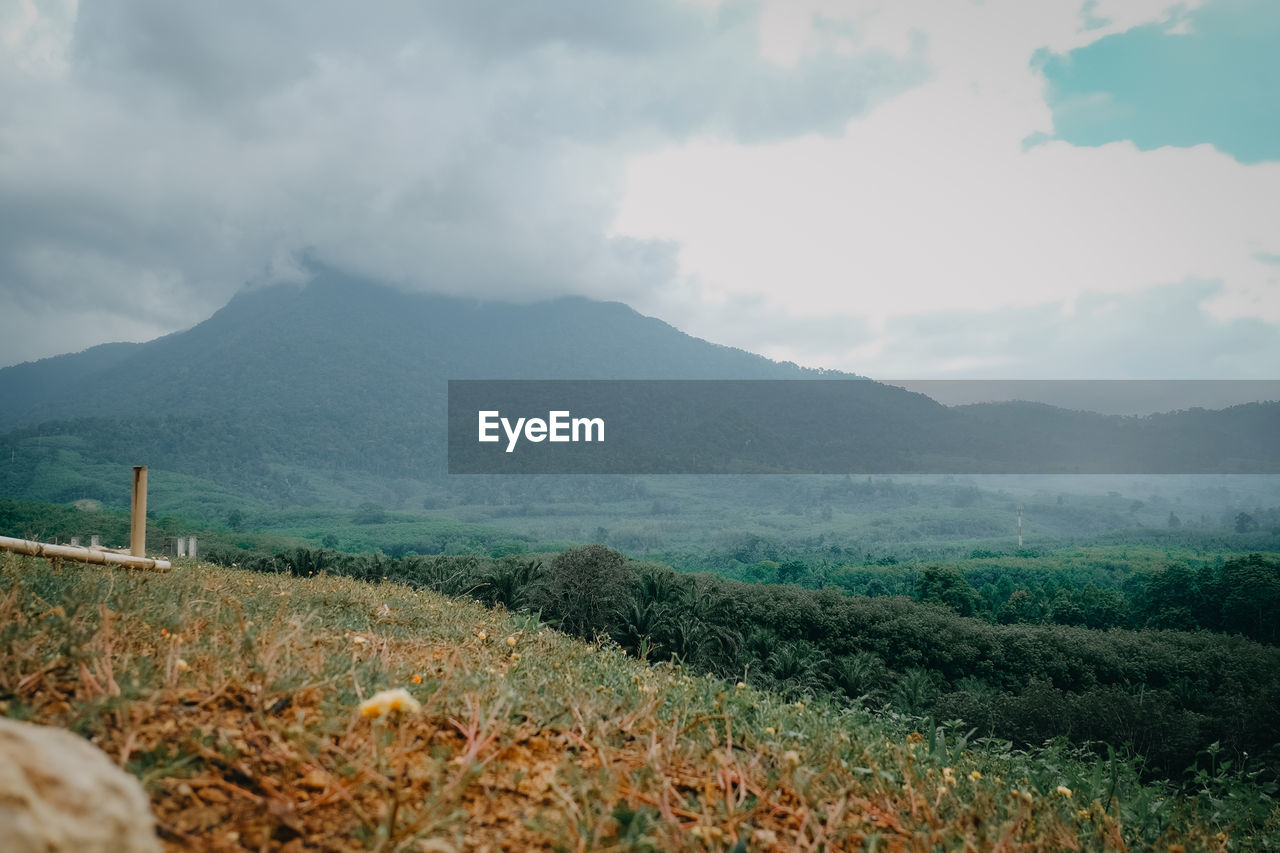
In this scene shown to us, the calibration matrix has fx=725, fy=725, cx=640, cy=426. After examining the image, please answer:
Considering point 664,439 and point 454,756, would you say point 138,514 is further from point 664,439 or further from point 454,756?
point 664,439

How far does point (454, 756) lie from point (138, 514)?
3970 millimetres

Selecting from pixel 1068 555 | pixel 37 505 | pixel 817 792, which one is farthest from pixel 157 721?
pixel 1068 555

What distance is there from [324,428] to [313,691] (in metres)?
199

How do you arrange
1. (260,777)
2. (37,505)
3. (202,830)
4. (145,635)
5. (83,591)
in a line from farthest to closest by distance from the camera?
(37,505) → (83,591) → (145,635) → (260,777) → (202,830)

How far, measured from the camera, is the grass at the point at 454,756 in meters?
1.91

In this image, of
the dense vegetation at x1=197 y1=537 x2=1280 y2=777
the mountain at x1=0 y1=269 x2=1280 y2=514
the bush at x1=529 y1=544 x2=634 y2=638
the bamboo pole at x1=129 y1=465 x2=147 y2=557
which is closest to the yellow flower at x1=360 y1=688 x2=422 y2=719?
the bamboo pole at x1=129 y1=465 x2=147 y2=557

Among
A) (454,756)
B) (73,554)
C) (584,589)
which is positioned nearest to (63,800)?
(454,756)

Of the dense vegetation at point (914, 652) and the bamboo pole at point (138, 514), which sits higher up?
the bamboo pole at point (138, 514)

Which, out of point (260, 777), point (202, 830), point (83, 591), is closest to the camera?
point (202, 830)

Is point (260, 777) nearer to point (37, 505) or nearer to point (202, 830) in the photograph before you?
point (202, 830)

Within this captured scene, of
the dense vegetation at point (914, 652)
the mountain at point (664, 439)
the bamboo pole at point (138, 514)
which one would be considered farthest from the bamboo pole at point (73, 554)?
the mountain at point (664, 439)

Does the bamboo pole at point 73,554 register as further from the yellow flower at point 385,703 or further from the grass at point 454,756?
the yellow flower at point 385,703

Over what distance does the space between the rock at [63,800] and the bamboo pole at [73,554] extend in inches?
122

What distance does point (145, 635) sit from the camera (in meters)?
2.95
